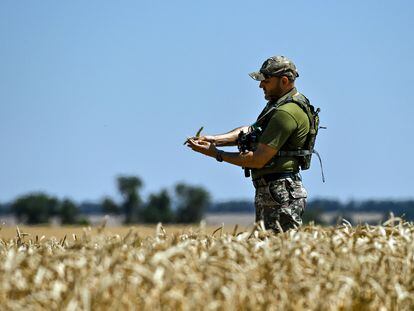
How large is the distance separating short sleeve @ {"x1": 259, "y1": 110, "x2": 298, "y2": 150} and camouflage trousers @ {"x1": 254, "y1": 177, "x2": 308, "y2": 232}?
0.42 m

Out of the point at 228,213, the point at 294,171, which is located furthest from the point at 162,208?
the point at 294,171

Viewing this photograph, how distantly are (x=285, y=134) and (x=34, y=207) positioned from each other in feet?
270

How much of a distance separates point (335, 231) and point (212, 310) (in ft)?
7.33

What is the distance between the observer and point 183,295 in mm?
5426

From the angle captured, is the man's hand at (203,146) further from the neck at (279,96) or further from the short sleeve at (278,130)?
the neck at (279,96)

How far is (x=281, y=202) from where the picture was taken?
31.8ft

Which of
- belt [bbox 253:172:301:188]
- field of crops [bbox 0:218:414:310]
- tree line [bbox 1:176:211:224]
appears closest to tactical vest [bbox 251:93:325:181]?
belt [bbox 253:172:301:188]

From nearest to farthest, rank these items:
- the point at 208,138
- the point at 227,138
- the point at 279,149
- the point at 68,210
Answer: the point at 279,149 < the point at 208,138 < the point at 227,138 < the point at 68,210

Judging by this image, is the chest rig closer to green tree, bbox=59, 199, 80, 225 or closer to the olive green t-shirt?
the olive green t-shirt

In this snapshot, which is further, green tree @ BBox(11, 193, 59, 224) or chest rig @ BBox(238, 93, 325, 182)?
green tree @ BBox(11, 193, 59, 224)

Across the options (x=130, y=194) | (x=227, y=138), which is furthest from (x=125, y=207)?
(x=227, y=138)

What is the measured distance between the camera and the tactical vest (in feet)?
31.8

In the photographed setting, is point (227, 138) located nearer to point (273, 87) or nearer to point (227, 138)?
point (227, 138)

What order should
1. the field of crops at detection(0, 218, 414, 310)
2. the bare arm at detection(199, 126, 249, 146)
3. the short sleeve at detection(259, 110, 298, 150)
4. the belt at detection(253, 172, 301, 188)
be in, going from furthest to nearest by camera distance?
the bare arm at detection(199, 126, 249, 146) → the belt at detection(253, 172, 301, 188) → the short sleeve at detection(259, 110, 298, 150) → the field of crops at detection(0, 218, 414, 310)
